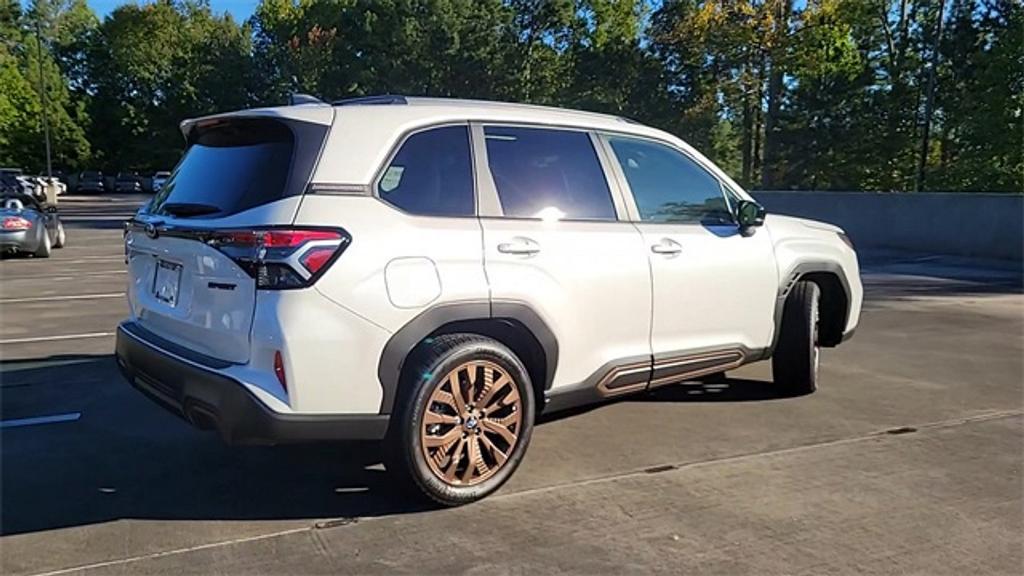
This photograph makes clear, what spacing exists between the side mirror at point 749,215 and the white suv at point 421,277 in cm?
22

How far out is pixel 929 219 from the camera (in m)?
18.0

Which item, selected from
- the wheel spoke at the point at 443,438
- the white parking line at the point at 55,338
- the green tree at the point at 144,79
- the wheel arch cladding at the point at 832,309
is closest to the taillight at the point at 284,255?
the wheel spoke at the point at 443,438

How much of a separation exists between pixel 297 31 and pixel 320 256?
170 ft

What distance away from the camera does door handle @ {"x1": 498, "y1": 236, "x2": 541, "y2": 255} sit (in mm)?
3977

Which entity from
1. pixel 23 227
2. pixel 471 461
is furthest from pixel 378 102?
pixel 23 227

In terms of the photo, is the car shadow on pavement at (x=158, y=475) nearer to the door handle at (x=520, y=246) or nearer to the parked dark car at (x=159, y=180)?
the door handle at (x=520, y=246)

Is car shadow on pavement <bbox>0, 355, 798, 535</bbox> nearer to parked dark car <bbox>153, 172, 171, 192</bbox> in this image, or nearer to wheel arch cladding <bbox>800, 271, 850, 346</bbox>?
parked dark car <bbox>153, 172, 171, 192</bbox>

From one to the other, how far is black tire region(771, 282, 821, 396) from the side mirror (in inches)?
27.9

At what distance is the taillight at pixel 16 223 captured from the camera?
15380 mm

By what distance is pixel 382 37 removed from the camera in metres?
41.9

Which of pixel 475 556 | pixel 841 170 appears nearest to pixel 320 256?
pixel 475 556

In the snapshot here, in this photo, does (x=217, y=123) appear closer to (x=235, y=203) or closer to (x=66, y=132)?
(x=235, y=203)

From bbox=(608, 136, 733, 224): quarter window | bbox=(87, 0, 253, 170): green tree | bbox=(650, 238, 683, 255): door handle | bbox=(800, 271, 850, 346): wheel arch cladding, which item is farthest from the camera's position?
bbox=(87, 0, 253, 170): green tree

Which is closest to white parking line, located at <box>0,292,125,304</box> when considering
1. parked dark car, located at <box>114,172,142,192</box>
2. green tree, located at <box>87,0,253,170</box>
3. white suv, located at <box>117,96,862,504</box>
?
white suv, located at <box>117,96,862,504</box>
